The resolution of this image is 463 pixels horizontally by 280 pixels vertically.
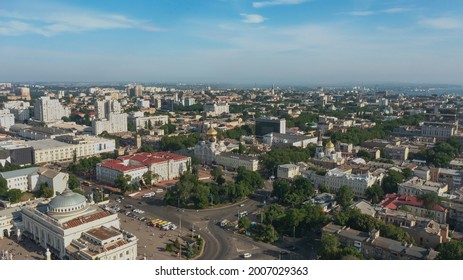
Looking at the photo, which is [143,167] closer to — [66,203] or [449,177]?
[66,203]

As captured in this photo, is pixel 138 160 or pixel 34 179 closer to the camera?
pixel 34 179

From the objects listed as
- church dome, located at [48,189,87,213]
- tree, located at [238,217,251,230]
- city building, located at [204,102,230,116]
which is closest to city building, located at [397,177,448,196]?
tree, located at [238,217,251,230]

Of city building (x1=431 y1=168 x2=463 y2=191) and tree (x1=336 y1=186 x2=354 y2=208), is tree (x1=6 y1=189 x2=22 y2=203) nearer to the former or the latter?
tree (x1=336 y1=186 x2=354 y2=208)

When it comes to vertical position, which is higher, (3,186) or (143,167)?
(143,167)

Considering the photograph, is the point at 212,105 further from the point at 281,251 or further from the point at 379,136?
the point at 281,251

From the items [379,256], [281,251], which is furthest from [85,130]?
[379,256]

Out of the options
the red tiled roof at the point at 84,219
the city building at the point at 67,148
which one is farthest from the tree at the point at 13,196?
the city building at the point at 67,148

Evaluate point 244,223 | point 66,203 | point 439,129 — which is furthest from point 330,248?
point 439,129
